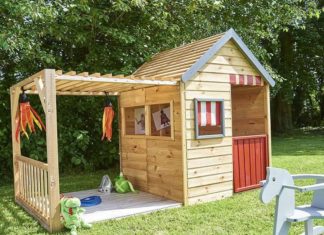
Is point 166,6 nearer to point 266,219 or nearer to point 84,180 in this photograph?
point 84,180

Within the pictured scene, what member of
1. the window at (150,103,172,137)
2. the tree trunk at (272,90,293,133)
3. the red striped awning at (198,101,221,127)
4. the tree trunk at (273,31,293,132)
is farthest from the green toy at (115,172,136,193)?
the tree trunk at (272,90,293,133)

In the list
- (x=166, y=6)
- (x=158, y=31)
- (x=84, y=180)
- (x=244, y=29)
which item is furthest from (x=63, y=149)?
(x=244, y=29)

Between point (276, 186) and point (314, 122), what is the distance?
26.6 metres

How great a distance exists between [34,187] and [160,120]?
8.88ft

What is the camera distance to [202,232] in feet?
16.2

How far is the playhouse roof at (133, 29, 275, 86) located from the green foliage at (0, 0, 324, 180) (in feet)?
7.46

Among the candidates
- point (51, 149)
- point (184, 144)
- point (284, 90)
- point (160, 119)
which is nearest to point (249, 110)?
point (160, 119)

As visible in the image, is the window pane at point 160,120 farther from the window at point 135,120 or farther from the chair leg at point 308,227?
the chair leg at point 308,227

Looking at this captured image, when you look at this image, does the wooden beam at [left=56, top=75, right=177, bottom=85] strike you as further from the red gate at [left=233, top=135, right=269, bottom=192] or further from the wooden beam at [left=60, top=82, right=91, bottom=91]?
the red gate at [left=233, top=135, right=269, bottom=192]

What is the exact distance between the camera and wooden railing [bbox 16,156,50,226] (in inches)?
218

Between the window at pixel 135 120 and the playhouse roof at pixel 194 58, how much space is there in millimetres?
880

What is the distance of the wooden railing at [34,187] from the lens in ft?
18.2

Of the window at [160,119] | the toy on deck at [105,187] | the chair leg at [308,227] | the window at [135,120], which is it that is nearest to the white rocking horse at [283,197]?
the chair leg at [308,227]

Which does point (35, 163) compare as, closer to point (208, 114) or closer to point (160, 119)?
point (160, 119)
